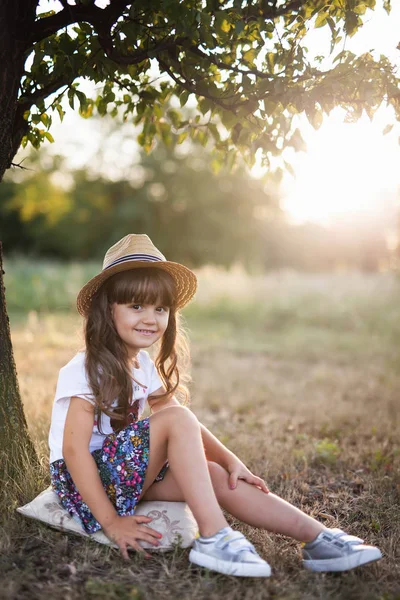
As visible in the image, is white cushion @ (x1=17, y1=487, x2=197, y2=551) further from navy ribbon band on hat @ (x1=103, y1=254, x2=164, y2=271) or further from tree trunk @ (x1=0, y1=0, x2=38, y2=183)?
tree trunk @ (x1=0, y1=0, x2=38, y2=183)

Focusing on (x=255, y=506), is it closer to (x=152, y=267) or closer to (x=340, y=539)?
(x=340, y=539)

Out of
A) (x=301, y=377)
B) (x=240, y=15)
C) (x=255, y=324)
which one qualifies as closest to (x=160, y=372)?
(x=240, y=15)

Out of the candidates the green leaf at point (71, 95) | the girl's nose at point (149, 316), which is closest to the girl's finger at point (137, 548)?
the girl's nose at point (149, 316)

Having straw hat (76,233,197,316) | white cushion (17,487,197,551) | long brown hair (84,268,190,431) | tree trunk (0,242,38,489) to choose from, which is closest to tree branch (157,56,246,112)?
straw hat (76,233,197,316)

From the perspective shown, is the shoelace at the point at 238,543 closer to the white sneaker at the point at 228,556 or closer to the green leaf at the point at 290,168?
the white sneaker at the point at 228,556

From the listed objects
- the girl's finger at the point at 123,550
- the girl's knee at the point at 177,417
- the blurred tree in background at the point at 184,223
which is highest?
the blurred tree in background at the point at 184,223

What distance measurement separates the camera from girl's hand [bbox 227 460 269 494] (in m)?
2.62

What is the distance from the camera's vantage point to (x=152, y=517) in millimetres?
2584

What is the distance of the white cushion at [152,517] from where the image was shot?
2.49 metres

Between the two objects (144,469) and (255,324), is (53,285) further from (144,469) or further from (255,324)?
(144,469)

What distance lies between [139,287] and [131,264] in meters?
0.12

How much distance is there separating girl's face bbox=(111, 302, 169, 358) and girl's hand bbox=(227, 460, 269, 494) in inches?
27.7

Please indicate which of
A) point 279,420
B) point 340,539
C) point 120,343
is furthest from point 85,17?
point 279,420

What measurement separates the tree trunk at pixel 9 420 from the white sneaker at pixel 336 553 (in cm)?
147
